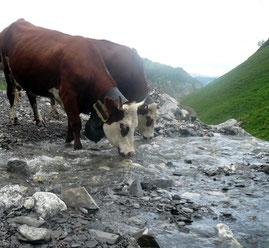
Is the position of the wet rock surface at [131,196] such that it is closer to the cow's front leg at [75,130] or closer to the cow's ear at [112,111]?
the cow's front leg at [75,130]

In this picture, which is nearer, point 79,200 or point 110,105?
point 79,200

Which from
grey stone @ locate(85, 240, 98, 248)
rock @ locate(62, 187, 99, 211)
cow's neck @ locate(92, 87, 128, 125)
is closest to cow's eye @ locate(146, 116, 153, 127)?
cow's neck @ locate(92, 87, 128, 125)

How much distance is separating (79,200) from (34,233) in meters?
1.12

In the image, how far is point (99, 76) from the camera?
8.61m

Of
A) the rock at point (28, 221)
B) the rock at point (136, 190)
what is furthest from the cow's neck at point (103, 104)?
the rock at point (28, 221)

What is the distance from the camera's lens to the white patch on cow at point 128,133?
7988 mm

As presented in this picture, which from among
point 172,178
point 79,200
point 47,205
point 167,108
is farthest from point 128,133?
point 167,108

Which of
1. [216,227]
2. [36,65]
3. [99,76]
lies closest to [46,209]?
[216,227]

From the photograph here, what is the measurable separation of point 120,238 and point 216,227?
4.44 ft

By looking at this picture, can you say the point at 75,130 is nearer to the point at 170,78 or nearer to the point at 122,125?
the point at 122,125

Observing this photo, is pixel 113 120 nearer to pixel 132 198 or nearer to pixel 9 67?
pixel 132 198

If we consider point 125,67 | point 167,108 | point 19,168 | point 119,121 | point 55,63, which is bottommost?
point 167,108

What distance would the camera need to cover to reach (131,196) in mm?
5156

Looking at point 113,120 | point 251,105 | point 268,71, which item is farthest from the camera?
point 268,71
